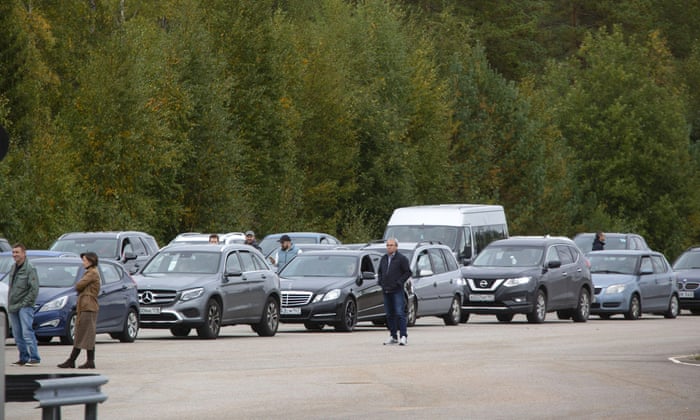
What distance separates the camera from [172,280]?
2758 centimetres

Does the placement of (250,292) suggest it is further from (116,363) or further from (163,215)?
(163,215)

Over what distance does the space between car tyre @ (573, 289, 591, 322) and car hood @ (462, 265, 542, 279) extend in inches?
70.4

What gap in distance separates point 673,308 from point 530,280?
6964mm

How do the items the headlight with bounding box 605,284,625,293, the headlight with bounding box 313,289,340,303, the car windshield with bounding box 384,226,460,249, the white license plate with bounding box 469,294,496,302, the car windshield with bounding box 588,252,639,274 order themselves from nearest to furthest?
the headlight with bounding box 313,289,340,303
the white license plate with bounding box 469,294,496,302
the headlight with bounding box 605,284,625,293
the car windshield with bounding box 588,252,639,274
the car windshield with bounding box 384,226,460,249

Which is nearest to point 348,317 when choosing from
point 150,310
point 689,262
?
point 150,310

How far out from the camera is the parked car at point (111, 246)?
1428 inches

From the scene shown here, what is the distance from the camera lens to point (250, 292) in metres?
28.4

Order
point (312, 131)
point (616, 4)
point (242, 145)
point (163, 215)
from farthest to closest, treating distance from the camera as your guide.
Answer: point (616, 4) → point (312, 131) → point (242, 145) → point (163, 215)

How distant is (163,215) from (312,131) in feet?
43.8

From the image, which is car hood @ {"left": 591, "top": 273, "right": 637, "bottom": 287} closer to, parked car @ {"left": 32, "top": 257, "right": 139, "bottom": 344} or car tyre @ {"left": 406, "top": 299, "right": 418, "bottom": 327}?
car tyre @ {"left": 406, "top": 299, "right": 418, "bottom": 327}

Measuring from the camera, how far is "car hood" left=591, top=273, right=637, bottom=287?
3756 centimetres

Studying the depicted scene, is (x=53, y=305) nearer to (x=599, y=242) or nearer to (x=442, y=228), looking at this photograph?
(x=442, y=228)

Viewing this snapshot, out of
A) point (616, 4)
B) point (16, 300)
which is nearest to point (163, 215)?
point (16, 300)

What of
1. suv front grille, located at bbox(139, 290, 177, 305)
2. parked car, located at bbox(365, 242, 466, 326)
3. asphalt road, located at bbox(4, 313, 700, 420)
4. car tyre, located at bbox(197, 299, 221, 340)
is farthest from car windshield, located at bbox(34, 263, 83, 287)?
parked car, located at bbox(365, 242, 466, 326)
